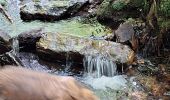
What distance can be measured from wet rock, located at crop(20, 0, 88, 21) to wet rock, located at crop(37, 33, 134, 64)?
5.50ft

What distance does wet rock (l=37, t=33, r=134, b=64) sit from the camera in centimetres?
679

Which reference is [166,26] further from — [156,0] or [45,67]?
[45,67]

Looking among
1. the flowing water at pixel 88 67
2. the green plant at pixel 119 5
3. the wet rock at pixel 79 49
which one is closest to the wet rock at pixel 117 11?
the green plant at pixel 119 5

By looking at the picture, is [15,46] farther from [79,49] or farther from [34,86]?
[34,86]

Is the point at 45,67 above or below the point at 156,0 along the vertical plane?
below

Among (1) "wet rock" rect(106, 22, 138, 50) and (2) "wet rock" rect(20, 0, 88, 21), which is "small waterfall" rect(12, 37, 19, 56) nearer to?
(2) "wet rock" rect(20, 0, 88, 21)

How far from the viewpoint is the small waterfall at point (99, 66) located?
6.70m

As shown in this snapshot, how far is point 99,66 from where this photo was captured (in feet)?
22.1

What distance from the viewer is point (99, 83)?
21.1 feet

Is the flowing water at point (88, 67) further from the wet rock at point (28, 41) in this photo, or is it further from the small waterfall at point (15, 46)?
the wet rock at point (28, 41)

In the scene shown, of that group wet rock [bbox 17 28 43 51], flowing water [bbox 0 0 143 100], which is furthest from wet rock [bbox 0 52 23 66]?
wet rock [bbox 17 28 43 51]

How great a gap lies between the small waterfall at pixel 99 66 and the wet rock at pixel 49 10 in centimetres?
235

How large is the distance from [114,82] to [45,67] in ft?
4.27

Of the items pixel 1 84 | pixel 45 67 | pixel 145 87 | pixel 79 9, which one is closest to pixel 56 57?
pixel 45 67
